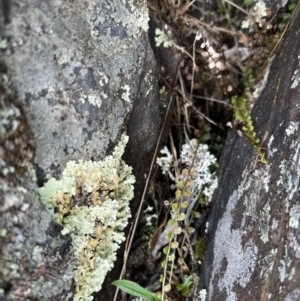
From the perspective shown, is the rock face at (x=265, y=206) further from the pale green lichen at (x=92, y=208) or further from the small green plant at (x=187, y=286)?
the pale green lichen at (x=92, y=208)

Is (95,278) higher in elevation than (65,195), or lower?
lower

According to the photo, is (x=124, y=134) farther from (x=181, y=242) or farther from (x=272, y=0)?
(x=272, y=0)

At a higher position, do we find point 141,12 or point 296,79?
point 141,12

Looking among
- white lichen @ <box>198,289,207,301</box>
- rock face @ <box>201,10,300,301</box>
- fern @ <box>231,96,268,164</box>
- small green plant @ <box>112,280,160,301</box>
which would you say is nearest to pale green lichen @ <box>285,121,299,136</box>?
rock face @ <box>201,10,300,301</box>

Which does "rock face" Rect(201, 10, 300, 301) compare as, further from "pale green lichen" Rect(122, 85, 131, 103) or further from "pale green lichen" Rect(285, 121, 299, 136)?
"pale green lichen" Rect(122, 85, 131, 103)

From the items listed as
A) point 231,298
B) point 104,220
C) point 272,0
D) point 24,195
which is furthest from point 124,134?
point 272,0

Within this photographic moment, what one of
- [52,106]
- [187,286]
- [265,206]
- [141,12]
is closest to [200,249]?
[187,286]

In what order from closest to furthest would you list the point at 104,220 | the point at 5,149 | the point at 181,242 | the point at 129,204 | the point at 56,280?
1. the point at 5,149
2. the point at 56,280
3. the point at 104,220
4. the point at 129,204
5. the point at 181,242

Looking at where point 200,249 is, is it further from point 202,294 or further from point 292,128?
point 292,128
